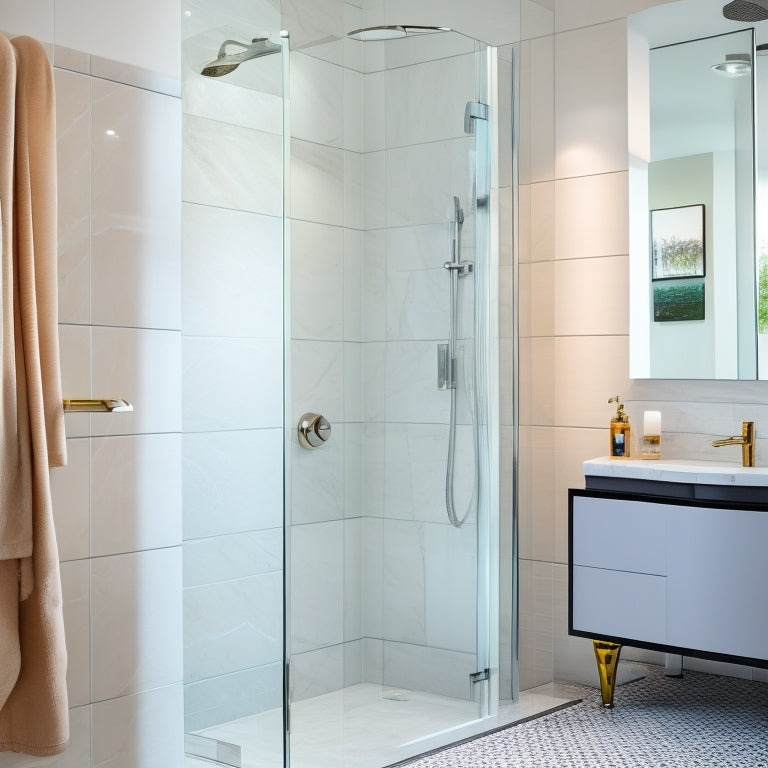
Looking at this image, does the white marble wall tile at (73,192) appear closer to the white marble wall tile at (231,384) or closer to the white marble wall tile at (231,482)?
the white marble wall tile at (231,384)

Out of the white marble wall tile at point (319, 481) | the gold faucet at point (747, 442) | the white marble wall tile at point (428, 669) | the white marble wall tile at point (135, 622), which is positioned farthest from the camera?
the gold faucet at point (747, 442)

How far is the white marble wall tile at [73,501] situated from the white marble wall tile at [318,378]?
0.50 m

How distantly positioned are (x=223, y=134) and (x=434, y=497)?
1111 mm

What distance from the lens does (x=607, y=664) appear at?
2.75 meters

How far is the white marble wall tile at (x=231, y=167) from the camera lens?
8.04ft

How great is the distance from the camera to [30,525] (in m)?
1.94

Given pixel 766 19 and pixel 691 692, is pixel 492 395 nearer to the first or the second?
pixel 691 692

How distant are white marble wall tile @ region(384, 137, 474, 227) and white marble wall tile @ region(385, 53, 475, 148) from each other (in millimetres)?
30

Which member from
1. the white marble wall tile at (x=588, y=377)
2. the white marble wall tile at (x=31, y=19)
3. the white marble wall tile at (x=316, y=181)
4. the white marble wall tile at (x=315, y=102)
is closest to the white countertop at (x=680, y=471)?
the white marble wall tile at (x=588, y=377)

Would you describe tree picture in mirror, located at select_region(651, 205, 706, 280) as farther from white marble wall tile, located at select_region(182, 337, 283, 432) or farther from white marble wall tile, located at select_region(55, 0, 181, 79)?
white marble wall tile, located at select_region(55, 0, 181, 79)

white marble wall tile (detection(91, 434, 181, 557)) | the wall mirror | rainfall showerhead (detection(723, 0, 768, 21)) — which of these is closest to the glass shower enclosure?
white marble wall tile (detection(91, 434, 181, 557))

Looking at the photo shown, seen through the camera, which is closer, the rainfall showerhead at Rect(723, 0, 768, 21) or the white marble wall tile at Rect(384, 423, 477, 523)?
the white marble wall tile at Rect(384, 423, 477, 523)

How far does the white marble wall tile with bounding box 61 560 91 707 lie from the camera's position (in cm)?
213

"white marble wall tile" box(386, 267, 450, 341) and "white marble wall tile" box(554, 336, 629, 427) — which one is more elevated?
"white marble wall tile" box(386, 267, 450, 341)
